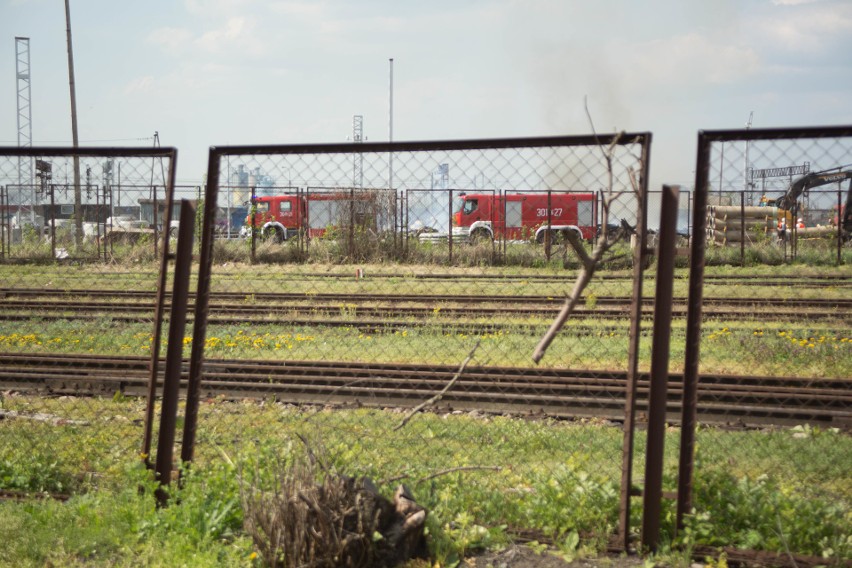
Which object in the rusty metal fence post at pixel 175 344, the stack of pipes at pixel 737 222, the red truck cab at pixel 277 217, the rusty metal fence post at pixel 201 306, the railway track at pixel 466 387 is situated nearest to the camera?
the rusty metal fence post at pixel 175 344

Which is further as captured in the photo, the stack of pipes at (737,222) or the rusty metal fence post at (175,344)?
the stack of pipes at (737,222)

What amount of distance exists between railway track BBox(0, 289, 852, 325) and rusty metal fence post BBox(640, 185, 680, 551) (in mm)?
9019

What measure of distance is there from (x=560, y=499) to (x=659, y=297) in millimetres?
1283

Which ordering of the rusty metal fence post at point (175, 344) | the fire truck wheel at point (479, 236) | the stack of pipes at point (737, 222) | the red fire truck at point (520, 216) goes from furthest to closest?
the stack of pipes at point (737, 222) → the red fire truck at point (520, 216) → the fire truck wheel at point (479, 236) → the rusty metal fence post at point (175, 344)

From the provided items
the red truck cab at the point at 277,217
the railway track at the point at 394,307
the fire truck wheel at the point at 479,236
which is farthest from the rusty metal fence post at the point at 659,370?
the red truck cab at the point at 277,217

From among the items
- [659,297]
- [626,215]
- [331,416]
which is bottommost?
[331,416]

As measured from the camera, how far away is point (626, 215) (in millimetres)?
5879

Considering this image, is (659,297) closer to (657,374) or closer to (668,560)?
(657,374)

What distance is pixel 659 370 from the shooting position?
4.38 metres

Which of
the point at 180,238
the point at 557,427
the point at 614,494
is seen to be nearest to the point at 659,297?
the point at 614,494

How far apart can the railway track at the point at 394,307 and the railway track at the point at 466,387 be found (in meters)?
3.92

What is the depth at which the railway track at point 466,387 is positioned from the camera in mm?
7773

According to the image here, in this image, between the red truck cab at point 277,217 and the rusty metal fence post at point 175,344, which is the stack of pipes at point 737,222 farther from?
the rusty metal fence post at point 175,344

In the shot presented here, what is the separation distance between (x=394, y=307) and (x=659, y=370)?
1078 centimetres
